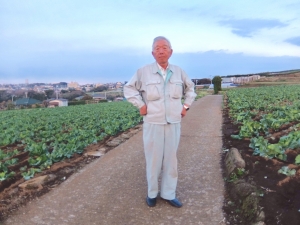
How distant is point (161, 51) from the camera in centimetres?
368

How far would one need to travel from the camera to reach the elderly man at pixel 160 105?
3732mm

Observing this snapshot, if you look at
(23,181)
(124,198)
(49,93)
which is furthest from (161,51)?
(49,93)

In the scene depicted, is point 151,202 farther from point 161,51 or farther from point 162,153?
point 161,51

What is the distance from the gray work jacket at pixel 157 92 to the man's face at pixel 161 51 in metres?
0.11

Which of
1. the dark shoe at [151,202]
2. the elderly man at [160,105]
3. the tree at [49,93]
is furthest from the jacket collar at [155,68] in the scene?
the tree at [49,93]

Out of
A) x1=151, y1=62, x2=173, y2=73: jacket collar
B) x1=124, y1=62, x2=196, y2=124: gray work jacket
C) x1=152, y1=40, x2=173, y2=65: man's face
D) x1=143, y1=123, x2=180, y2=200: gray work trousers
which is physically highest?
x1=152, y1=40, x2=173, y2=65: man's face

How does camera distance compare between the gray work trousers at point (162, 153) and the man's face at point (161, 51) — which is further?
the gray work trousers at point (162, 153)

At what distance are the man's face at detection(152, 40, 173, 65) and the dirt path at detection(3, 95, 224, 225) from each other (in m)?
1.90

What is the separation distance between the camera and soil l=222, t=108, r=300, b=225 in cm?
320

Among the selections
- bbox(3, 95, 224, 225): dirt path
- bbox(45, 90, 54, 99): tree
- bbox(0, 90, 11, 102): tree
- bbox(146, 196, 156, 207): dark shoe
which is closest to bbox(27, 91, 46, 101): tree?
bbox(45, 90, 54, 99): tree

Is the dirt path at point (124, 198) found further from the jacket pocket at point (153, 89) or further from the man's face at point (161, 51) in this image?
the man's face at point (161, 51)

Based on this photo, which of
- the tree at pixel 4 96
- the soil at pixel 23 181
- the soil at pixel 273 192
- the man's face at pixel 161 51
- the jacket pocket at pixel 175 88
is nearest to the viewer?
the soil at pixel 273 192

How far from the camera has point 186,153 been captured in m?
6.62

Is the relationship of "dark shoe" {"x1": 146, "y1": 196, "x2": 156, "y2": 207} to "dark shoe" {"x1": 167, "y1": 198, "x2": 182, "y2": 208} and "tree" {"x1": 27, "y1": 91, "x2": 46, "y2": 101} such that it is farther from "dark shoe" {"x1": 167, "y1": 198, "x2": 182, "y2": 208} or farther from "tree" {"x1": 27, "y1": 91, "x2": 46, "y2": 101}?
"tree" {"x1": 27, "y1": 91, "x2": 46, "y2": 101}
